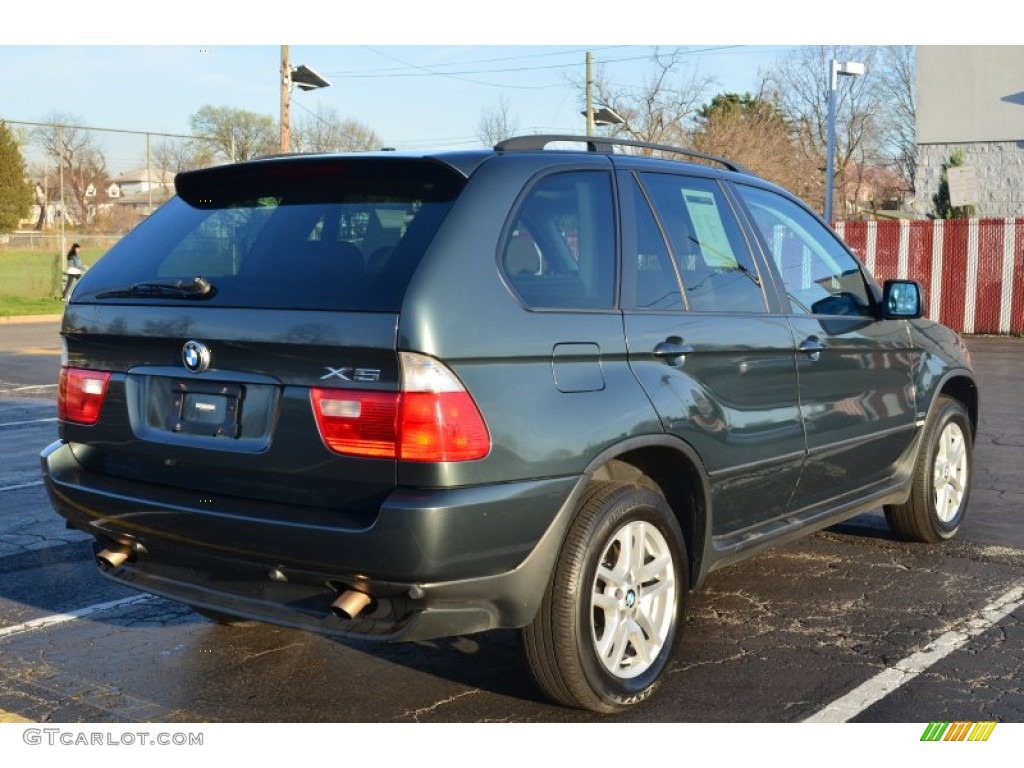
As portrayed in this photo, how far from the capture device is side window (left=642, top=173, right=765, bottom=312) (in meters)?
4.30

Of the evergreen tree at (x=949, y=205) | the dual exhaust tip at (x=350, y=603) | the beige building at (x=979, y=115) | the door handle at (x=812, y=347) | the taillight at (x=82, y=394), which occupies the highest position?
the beige building at (x=979, y=115)

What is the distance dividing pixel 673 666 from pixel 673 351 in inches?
47.3

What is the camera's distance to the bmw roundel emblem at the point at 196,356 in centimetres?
356

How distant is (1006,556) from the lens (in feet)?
Result: 19.2

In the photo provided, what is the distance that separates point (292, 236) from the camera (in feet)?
12.1

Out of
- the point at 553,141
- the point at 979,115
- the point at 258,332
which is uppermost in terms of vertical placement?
the point at 979,115

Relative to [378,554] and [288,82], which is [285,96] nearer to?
[288,82]

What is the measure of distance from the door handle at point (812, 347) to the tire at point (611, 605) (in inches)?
45.9

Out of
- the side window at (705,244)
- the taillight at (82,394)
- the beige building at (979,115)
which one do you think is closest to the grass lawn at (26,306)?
the beige building at (979,115)

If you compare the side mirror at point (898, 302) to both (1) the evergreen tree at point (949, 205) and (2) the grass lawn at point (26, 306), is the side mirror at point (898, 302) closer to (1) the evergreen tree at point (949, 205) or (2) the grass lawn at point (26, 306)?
(1) the evergreen tree at point (949, 205)

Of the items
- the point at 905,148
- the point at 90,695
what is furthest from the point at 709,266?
the point at 905,148

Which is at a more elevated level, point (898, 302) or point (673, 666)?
point (898, 302)

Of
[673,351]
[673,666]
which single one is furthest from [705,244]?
[673,666]

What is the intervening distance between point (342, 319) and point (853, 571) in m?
3.31
